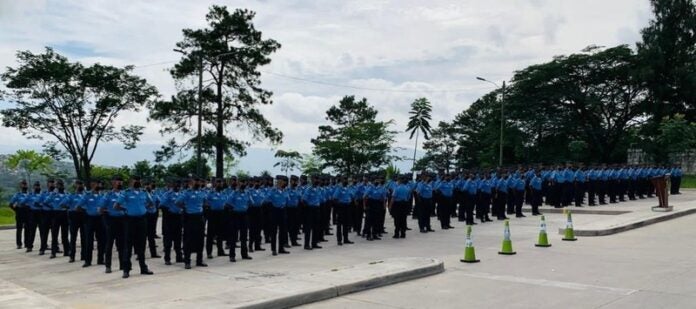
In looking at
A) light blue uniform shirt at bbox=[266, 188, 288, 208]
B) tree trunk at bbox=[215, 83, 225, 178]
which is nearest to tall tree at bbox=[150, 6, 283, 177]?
tree trunk at bbox=[215, 83, 225, 178]

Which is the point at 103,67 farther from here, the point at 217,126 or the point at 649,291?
the point at 649,291

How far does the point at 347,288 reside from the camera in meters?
9.34

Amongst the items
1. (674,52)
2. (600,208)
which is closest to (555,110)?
(674,52)

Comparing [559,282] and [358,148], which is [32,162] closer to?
[358,148]

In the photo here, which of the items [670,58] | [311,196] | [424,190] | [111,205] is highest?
[670,58]

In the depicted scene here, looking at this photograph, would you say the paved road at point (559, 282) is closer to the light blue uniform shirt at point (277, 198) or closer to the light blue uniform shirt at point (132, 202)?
the light blue uniform shirt at point (277, 198)

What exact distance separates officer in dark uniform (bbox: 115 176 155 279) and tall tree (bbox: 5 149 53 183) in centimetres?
2810

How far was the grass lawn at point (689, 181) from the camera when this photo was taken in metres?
41.1

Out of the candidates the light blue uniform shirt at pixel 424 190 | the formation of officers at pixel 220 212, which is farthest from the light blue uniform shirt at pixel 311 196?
the light blue uniform shirt at pixel 424 190

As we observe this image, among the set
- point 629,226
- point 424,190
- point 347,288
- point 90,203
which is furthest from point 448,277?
point 629,226

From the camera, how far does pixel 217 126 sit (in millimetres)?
37188

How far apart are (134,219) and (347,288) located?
437cm

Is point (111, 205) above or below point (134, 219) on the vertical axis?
above

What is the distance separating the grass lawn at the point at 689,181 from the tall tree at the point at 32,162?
127 feet
